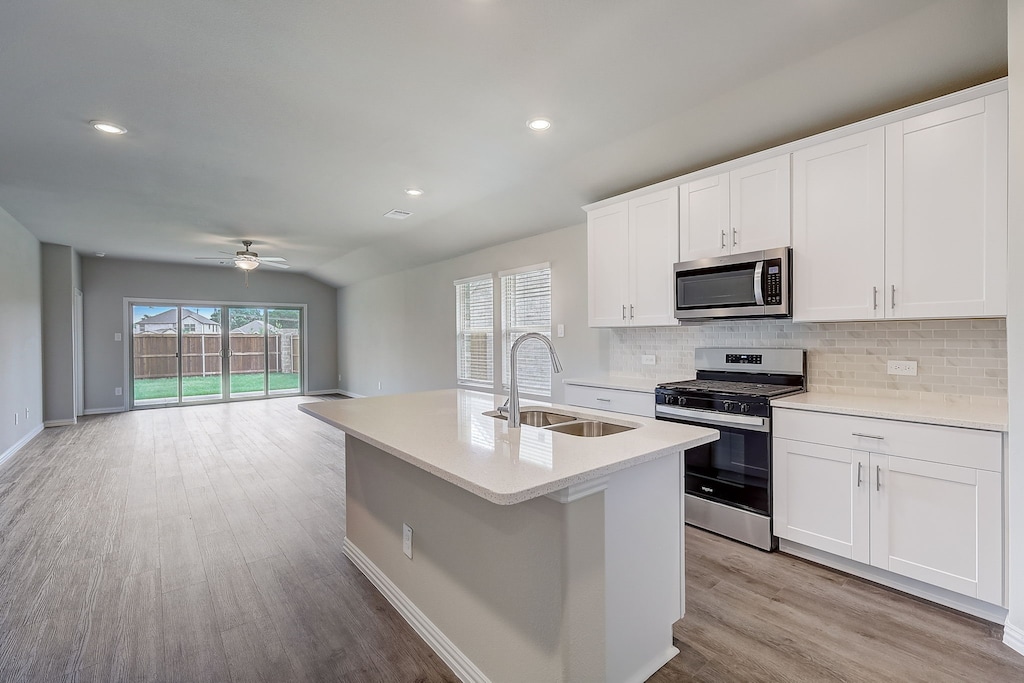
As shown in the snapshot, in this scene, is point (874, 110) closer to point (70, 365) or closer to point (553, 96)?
point (553, 96)

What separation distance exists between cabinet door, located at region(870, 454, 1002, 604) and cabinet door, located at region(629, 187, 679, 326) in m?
1.55

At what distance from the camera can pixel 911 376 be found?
2.61 meters

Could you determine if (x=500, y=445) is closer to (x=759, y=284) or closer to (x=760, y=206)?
(x=759, y=284)

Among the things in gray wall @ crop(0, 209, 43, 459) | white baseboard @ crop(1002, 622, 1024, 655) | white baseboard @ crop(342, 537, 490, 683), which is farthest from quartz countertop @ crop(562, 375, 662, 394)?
gray wall @ crop(0, 209, 43, 459)

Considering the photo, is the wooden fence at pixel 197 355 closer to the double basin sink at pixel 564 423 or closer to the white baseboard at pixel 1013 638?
the double basin sink at pixel 564 423

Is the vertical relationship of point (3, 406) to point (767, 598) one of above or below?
above

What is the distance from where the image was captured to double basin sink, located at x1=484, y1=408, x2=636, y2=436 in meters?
2.08

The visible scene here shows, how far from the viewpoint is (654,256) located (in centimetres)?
347

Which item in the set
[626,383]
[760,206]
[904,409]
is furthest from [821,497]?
[760,206]

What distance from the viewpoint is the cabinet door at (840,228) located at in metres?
2.42

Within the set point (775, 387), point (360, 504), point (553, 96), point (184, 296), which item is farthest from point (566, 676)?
point (184, 296)

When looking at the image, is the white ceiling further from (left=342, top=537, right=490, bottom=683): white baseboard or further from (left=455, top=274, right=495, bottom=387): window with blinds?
(left=342, top=537, right=490, bottom=683): white baseboard

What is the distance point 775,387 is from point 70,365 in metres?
8.91

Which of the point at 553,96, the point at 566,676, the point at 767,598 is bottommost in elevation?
the point at 767,598
